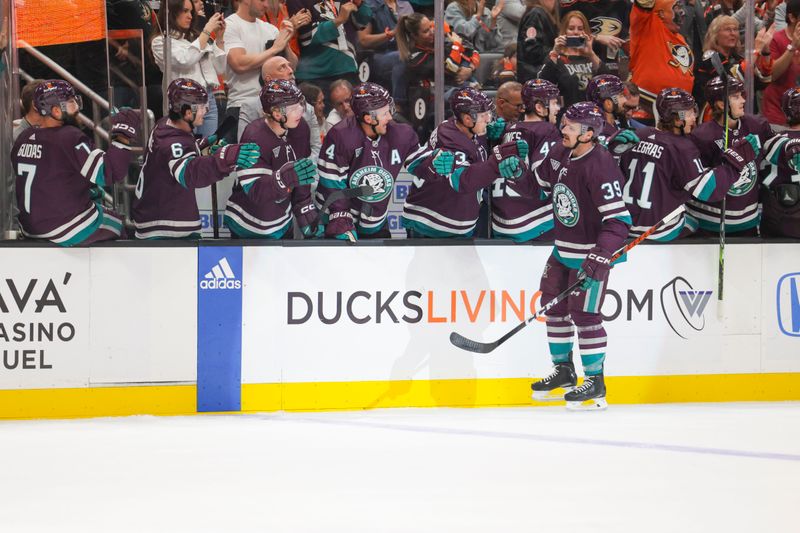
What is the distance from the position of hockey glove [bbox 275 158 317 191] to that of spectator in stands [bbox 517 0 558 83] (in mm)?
1916

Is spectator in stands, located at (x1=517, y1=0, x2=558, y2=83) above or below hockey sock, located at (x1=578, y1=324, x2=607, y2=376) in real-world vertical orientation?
above

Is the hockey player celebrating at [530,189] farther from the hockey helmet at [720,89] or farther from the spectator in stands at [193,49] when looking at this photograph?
the spectator in stands at [193,49]

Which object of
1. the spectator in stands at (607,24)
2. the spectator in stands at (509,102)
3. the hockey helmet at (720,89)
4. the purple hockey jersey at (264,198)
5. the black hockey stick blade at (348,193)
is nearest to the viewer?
the purple hockey jersey at (264,198)

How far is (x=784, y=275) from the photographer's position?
5379mm

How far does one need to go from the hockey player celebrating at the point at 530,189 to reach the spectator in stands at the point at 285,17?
140 centimetres

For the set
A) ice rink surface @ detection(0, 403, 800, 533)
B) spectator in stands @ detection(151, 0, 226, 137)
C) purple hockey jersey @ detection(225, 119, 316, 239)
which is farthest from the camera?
spectator in stands @ detection(151, 0, 226, 137)

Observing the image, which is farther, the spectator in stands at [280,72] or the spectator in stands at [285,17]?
the spectator in stands at [285,17]

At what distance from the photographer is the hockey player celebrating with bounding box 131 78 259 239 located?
4.88 meters

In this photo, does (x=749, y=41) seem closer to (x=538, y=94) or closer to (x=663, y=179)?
(x=663, y=179)

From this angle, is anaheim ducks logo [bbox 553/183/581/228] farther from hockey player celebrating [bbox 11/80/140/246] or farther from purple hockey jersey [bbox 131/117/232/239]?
hockey player celebrating [bbox 11/80/140/246]

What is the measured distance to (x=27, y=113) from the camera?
16.5ft

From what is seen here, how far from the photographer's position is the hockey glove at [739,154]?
17.3ft

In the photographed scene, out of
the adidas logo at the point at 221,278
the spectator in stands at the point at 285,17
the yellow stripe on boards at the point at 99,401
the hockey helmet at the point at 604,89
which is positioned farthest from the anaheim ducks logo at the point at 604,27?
the yellow stripe on boards at the point at 99,401

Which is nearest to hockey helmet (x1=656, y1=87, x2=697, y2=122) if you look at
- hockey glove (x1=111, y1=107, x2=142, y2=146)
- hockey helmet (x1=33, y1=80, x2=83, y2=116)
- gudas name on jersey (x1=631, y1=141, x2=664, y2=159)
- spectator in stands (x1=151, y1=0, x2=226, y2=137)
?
gudas name on jersey (x1=631, y1=141, x2=664, y2=159)
